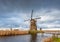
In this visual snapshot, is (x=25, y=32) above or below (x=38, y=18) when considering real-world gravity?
below

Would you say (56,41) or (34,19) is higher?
(34,19)

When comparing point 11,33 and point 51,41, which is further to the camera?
point 11,33

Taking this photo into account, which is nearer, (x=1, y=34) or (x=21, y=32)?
(x=1, y=34)

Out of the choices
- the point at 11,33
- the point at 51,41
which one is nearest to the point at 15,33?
the point at 11,33

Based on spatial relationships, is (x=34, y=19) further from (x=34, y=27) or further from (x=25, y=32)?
(x=25, y=32)

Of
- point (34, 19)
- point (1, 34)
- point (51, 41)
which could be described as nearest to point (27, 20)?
point (34, 19)

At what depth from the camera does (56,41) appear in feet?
58.9

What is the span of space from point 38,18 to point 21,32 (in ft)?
27.6

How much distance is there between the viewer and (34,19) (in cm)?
5506

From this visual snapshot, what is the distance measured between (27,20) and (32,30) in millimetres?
4252

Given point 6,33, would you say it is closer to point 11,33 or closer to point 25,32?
point 11,33

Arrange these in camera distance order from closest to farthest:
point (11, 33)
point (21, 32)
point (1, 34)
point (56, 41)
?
point (56, 41) → point (1, 34) → point (11, 33) → point (21, 32)

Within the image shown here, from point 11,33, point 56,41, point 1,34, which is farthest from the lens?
point 11,33

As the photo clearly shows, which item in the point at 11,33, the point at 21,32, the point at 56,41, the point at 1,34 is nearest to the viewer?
the point at 56,41
